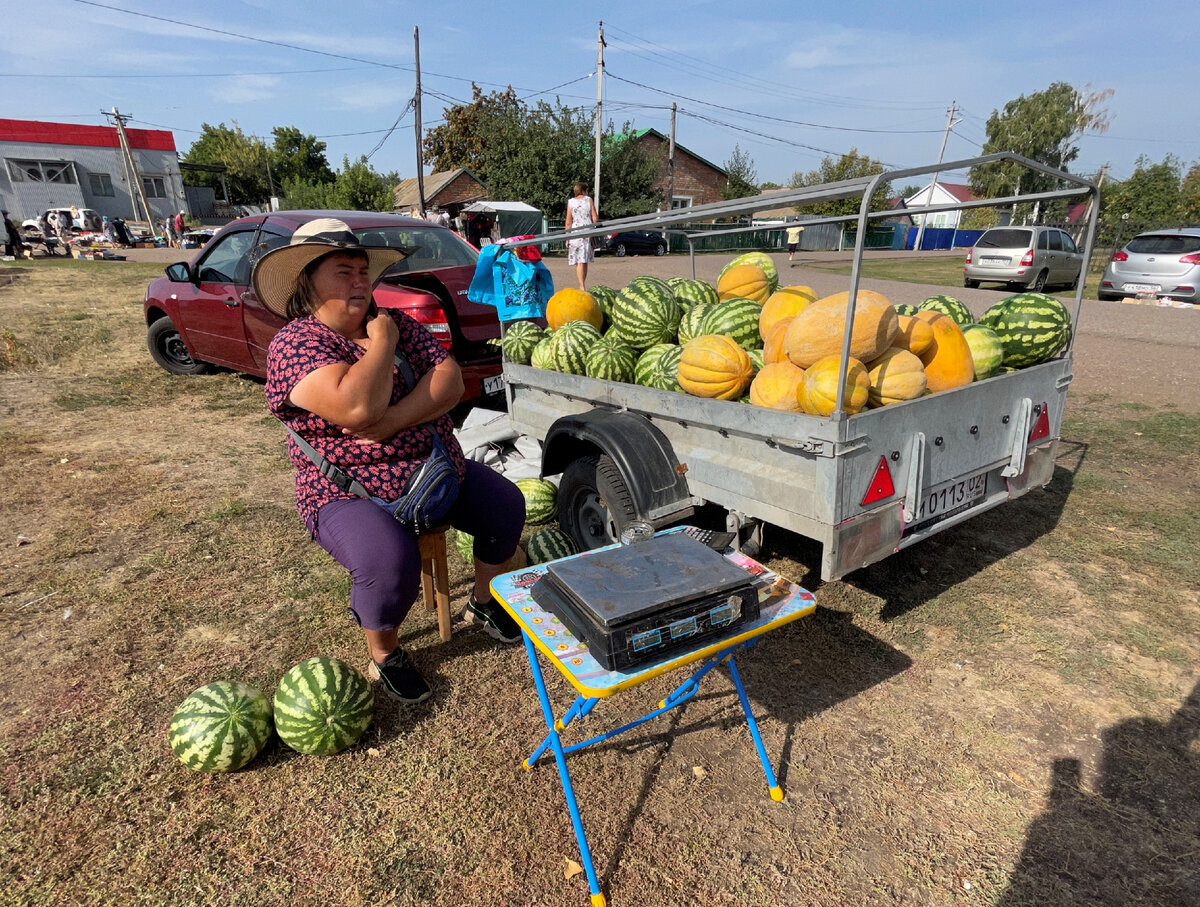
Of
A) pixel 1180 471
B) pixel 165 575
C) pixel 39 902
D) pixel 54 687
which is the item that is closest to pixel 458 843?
pixel 39 902

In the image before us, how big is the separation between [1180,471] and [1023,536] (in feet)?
7.32

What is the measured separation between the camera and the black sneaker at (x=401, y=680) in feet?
9.27

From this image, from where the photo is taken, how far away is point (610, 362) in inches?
155

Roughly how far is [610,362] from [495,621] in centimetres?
167

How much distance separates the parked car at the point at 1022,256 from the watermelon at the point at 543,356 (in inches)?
642

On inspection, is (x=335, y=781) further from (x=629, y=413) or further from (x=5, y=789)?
(x=629, y=413)

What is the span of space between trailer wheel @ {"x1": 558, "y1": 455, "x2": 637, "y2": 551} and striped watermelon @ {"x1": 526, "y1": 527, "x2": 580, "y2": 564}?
53mm

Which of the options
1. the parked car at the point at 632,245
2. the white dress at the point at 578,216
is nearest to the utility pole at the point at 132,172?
the parked car at the point at 632,245

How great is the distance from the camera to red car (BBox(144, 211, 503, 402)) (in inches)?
223

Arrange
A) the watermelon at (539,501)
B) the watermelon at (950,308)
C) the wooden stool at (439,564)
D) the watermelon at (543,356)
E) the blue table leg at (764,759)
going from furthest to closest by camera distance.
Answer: the watermelon at (539,501) → the watermelon at (543,356) → the watermelon at (950,308) → the wooden stool at (439,564) → the blue table leg at (764,759)

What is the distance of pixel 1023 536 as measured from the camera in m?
4.29

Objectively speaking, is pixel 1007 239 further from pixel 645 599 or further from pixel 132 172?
pixel 132 172

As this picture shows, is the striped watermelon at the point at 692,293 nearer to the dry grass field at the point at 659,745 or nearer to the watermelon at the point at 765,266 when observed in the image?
the watermelon at the point at 765,266

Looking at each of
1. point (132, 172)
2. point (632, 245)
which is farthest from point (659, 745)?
point (132, 172)
